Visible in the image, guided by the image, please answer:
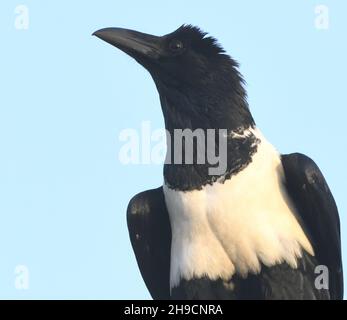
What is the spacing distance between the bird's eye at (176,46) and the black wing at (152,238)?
1365 mm

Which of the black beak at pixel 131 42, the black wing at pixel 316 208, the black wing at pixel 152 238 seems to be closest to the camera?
the black wing at pixel 316 208

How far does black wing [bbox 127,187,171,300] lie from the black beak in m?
1.34

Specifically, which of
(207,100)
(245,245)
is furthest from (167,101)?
(245,245)

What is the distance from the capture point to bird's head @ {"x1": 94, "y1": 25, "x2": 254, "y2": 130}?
67.4 ft

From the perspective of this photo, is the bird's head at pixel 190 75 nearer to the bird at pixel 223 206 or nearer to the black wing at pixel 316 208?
the bird at pixel 223 206

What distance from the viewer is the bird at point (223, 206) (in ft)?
65.8

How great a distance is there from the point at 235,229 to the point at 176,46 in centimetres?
203

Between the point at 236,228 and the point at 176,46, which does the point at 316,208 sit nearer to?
the point at 236,228

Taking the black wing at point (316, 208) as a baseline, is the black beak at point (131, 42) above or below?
above

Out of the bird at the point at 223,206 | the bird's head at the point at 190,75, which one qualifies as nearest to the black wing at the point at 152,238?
the bird at the point at 223,206

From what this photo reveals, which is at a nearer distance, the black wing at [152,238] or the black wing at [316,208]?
the black wing at [316,208]
